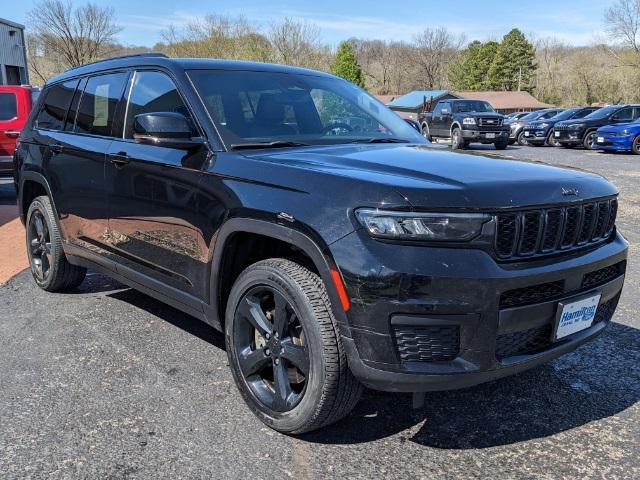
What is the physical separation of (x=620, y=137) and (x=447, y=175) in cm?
1948

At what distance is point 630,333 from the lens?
13.6 ft

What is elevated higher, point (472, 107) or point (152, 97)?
point (152, 97)

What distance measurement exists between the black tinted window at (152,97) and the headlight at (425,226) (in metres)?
1.55

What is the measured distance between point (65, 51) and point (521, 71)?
202 ft

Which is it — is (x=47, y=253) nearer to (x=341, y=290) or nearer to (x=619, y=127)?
(x=341, y=290)

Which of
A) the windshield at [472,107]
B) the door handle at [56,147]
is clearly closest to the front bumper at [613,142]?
the windshield at [472,107]

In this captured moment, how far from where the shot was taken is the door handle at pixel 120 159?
11.9 ft

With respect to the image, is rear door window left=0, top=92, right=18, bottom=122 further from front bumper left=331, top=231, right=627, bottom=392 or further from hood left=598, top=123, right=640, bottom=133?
hood left=598, top=123, right=640, bottom=133

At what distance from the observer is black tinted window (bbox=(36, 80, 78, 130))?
4664 mm

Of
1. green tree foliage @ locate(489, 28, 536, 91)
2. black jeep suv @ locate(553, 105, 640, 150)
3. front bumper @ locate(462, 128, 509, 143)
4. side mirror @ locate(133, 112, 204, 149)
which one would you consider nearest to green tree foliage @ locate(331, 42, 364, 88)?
green tree foliage @ locate(489, 28, 536, 91)

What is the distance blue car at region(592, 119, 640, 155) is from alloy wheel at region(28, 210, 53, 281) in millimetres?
19090

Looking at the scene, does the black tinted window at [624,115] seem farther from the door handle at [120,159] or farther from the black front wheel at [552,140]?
the door handle at [120,159]

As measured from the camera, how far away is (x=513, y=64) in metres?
84.3

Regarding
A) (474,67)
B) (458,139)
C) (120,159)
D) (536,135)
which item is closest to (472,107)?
(458,139)
